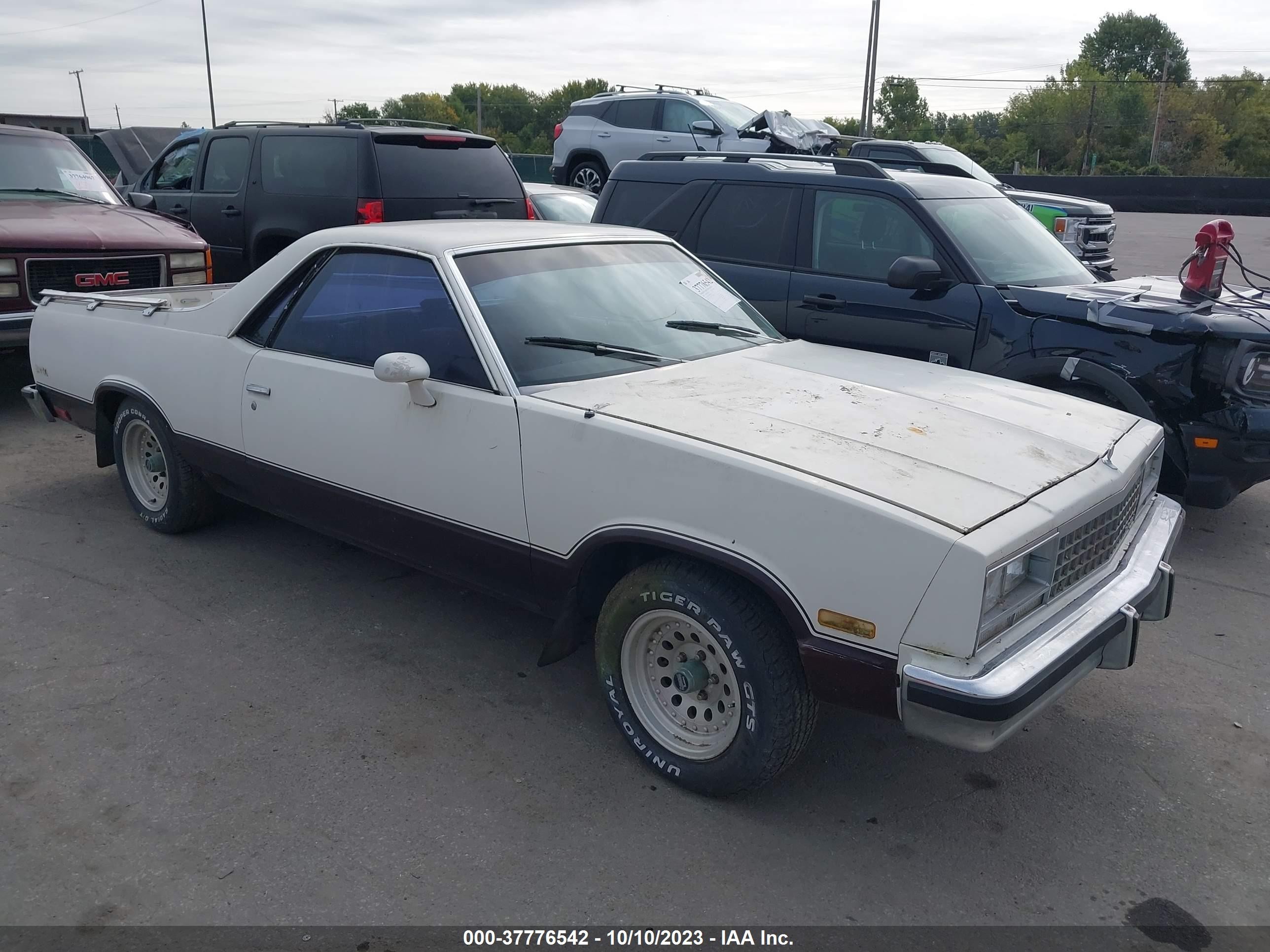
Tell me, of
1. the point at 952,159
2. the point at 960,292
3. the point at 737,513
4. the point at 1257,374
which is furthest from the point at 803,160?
the point at 952,159

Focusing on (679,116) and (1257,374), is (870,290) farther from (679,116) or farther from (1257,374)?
(679,116)

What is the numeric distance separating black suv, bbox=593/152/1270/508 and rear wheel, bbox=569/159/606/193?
382 inches

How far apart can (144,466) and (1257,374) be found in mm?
5569

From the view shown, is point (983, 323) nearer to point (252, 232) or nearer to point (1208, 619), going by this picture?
point (1208, 619)

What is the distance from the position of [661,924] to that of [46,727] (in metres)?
2.24

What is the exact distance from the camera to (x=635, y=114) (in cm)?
1567

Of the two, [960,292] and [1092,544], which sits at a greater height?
[960,292]

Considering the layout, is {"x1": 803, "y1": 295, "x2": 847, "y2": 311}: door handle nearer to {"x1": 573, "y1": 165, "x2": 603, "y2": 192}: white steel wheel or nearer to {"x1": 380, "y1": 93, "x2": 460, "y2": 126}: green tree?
{"x1": 573, "y1": 165, "x2": 603, "y2": 192}: white steel wheel

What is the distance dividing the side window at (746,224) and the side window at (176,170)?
6.08 metres

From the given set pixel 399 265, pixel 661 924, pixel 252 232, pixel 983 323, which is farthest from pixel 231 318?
pixel 252 232

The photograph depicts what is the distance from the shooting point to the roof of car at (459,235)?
388 centimetres

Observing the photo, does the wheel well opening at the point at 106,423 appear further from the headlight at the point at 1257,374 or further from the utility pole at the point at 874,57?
the utility pole at the point at 874,57

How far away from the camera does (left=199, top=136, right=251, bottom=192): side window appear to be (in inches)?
367

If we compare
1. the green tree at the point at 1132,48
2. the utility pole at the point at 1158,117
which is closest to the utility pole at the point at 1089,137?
the utility pole at the point at 1158,117
